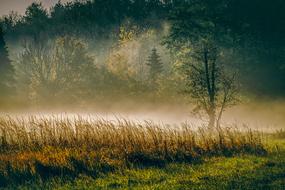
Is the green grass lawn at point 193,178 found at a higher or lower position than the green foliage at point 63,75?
higher

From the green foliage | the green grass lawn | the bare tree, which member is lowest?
the green foliage

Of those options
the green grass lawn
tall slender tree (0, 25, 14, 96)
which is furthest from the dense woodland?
the green grass lawn

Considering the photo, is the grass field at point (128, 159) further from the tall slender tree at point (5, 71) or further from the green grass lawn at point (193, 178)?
the tall slender tree at point (5, 71)

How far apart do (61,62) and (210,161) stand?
58.0m

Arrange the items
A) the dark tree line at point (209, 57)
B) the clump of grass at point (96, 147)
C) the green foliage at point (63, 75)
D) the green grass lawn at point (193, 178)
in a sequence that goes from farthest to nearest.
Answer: the green foliage at point (63, 75), the dark tree line at point (209, 57), the clump of grass at point (96, 147), the green grass lawn at point (193, 178)

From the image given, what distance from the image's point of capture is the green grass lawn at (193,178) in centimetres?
1120

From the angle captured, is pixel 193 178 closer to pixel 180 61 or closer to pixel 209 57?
pixel 209 57

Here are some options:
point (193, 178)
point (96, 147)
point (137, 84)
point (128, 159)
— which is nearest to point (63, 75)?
point (137, 84)

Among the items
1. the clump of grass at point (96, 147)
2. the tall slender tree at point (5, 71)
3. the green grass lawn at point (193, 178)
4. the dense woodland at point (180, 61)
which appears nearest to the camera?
the green grass lawn at point (193, 178)

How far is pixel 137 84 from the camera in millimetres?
64812

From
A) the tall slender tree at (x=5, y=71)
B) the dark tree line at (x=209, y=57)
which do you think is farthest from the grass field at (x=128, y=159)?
the tall slender tree at (x=5, y=71)

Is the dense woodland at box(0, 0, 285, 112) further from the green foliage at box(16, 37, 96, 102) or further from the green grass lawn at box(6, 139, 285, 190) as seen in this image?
the green grass lawn at box(6, 139, 285, 190)

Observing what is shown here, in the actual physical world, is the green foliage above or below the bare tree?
below

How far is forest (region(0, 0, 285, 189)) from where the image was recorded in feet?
44.5
